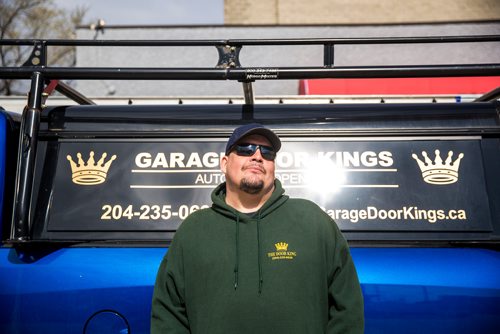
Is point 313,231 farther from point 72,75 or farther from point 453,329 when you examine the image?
point 72,75

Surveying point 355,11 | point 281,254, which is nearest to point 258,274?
point 281,254

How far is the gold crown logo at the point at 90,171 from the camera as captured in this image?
264cm

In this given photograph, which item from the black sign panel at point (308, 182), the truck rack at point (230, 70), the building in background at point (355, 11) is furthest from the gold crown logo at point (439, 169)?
the building in background at point (355, 11)

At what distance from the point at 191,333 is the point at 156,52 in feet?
40.1

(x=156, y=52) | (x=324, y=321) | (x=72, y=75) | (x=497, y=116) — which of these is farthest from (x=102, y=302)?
(x=156, y=52)

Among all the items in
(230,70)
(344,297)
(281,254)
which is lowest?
(344,297)

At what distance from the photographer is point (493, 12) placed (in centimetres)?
1766

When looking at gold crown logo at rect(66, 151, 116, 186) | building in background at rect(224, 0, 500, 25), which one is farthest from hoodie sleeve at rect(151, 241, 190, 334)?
building in background at rect(224, 0, 500, 25)

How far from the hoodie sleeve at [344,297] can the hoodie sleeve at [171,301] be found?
0.61 m

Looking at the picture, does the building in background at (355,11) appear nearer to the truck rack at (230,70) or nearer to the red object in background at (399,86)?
the red object in background at (399,86)

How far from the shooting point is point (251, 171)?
6.93ft

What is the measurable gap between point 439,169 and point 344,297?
41.4 inches

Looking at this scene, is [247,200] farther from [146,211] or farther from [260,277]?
[146,211]

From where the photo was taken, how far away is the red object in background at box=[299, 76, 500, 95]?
986cm
